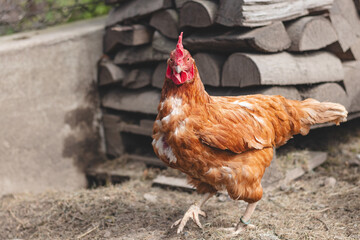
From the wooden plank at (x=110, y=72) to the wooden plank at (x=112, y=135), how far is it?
47 cm

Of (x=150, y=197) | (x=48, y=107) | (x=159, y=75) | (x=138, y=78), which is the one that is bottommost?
(x=150, y=197)

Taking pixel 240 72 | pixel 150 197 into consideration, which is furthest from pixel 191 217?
pixel 240 72

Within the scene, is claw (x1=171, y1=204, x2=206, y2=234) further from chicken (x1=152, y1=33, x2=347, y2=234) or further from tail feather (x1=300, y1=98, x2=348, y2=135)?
tail feather (x1=300, y1=98, x2=348, y2=135)

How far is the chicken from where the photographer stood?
3309 millimetres

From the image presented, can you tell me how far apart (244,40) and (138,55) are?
62.4 inches

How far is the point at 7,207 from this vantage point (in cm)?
464

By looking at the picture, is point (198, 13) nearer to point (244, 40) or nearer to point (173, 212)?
point (244, 40)

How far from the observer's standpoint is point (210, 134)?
131 inches

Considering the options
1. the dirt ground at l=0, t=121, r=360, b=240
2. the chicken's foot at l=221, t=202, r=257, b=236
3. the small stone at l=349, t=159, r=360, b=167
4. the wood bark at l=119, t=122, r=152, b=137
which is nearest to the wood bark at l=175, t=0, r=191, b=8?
the wood bark at l=119, t=122, r=152, b=137

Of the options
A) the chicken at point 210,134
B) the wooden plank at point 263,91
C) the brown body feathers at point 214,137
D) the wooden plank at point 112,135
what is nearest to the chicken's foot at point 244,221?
the chicken at point 210,134

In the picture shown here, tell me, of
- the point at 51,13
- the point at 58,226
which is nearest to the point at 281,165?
the point at 58,226

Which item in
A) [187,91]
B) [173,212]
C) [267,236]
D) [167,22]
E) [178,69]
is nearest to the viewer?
[178,69]

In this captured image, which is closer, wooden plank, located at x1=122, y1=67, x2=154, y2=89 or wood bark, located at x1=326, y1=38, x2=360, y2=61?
wood bark, located at x1=326, y1=38, x2=360, y2=61

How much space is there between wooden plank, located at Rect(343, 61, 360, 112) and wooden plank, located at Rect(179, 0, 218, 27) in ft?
5.68
